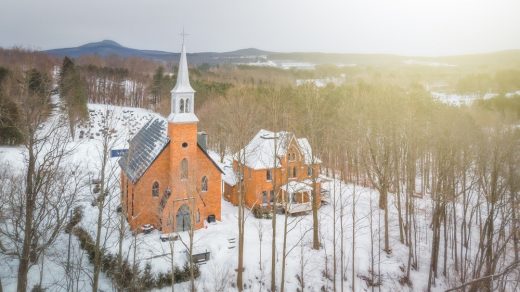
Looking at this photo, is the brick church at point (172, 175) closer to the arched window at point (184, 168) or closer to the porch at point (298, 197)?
the arched window at point (184, 168)

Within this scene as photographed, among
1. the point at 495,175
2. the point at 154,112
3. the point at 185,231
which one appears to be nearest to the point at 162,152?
the point at 185,231

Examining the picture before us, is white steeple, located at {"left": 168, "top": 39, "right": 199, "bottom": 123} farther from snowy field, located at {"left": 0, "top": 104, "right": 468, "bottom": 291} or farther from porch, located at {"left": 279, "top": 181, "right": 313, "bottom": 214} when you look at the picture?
porch, located at {"left": 279, "top": 181, "right": 313, "bottom": 214}

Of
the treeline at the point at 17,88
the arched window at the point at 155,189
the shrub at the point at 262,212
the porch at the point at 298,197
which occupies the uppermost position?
the treeline at the point at 17,88

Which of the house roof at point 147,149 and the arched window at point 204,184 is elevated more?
the house roof at point 147,149

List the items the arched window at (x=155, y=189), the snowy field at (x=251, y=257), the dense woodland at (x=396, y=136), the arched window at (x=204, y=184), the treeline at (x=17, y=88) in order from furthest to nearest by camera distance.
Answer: the arched window at (x=204, y=184)
the arched window at (x=155, y=189)
the snowy field at (x=251, y=257)
the dense woodland at (x=396, y=136)
the treeline at (x=17, y=88)

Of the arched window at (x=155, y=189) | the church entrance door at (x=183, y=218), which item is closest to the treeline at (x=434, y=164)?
the church entrance door at (x=183, y=218)

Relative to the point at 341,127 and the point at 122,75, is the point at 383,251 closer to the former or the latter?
the point at 341,127

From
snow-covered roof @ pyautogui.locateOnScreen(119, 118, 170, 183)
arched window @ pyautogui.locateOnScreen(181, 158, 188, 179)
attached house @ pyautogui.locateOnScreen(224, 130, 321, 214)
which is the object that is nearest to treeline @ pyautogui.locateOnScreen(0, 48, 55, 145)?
snow-covered roof @ pyautogui.locateOnScreen(119, 118, 170, 183)
